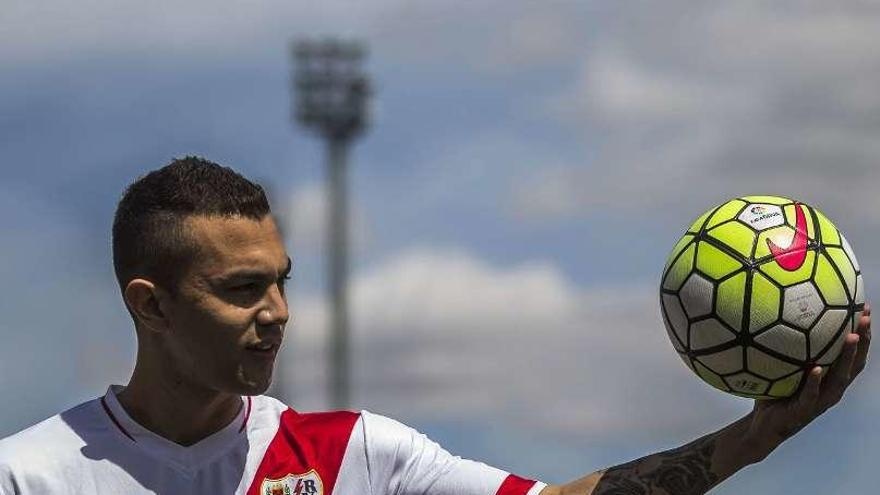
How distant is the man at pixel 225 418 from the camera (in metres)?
7.71

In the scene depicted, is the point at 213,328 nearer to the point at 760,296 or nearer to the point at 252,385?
the point at 252,385

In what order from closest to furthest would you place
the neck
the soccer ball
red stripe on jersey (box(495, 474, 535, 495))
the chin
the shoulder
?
the chin
the shoulder
the soccer ball
the neck
red stripe on jersey (box(495, 474, 535, 495))

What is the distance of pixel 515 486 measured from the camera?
8102mm

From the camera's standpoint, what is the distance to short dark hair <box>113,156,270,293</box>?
7.86m

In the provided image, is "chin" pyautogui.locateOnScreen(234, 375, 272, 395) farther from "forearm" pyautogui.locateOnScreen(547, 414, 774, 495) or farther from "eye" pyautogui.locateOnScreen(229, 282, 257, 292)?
"forearm" pyautogui.locateOnScreen(547, 414, 774, 495)

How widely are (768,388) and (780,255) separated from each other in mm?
645

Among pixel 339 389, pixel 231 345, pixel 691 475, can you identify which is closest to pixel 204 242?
pixel 231 345

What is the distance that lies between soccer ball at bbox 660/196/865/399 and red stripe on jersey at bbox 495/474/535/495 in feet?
2.91

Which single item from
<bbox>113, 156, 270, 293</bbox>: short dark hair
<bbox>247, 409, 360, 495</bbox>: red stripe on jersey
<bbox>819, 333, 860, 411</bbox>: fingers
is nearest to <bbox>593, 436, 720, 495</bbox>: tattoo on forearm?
<bbox>819, 333, 860, 411</bbox>: fingers

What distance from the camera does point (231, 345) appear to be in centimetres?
768

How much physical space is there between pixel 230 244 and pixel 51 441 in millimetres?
1125

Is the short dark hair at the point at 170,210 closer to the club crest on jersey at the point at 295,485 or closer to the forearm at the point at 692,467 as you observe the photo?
the club crest on jersey at the point at 295,485

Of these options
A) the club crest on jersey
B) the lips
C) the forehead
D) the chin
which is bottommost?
the club crest on jersey

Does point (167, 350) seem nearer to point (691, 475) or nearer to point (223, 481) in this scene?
point (223, 481)
